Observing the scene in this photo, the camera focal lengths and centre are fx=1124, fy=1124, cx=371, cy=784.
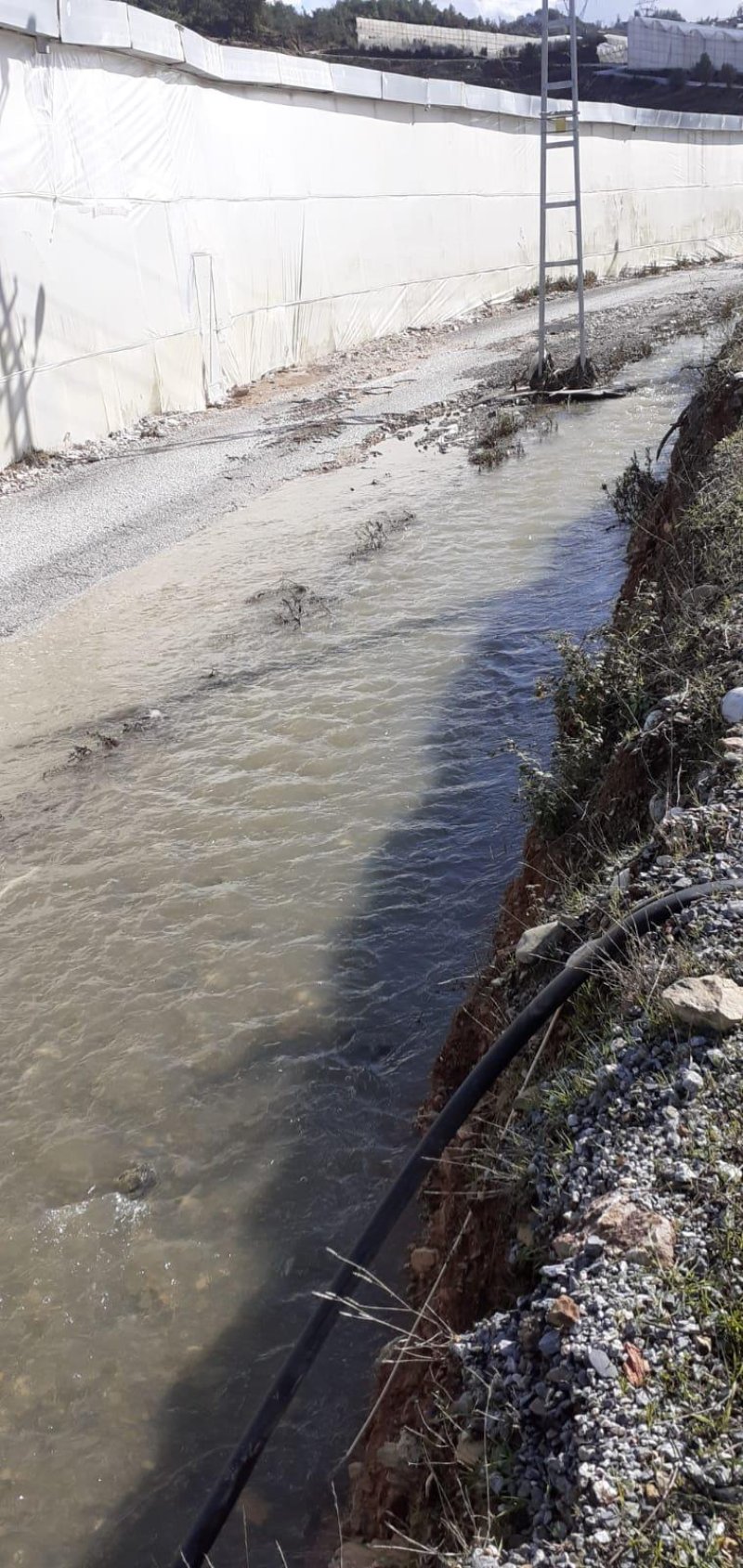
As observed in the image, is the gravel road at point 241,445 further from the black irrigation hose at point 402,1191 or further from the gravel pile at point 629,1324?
the gravel pile at point 629,1324

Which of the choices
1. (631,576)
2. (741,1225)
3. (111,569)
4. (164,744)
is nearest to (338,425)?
(111,569)

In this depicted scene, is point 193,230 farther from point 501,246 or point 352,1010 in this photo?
point 352,1010

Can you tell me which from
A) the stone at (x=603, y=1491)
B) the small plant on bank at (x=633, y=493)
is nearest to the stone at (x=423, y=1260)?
the stone at (x=603, y=1491)

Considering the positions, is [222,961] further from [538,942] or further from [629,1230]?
[629,1230]

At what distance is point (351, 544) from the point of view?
36.8 ft

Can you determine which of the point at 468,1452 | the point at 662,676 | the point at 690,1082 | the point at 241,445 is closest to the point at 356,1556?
the point at 468,1452

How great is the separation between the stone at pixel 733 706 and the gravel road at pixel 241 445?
685 cm

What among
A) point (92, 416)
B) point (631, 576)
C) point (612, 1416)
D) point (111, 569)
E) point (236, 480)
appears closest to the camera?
point (612, 1416)

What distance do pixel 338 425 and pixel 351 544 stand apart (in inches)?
194

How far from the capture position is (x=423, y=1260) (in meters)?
3.33

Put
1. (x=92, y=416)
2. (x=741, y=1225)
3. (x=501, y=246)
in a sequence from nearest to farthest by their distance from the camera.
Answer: (x=741, y=1225) < (x=92, y=416) < (x=501, y=246)

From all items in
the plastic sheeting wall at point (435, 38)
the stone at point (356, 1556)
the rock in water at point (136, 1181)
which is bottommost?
the rock in water at point (136, 1181)

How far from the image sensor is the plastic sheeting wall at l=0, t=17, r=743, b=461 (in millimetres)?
14016

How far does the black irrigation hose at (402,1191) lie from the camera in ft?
8.88
